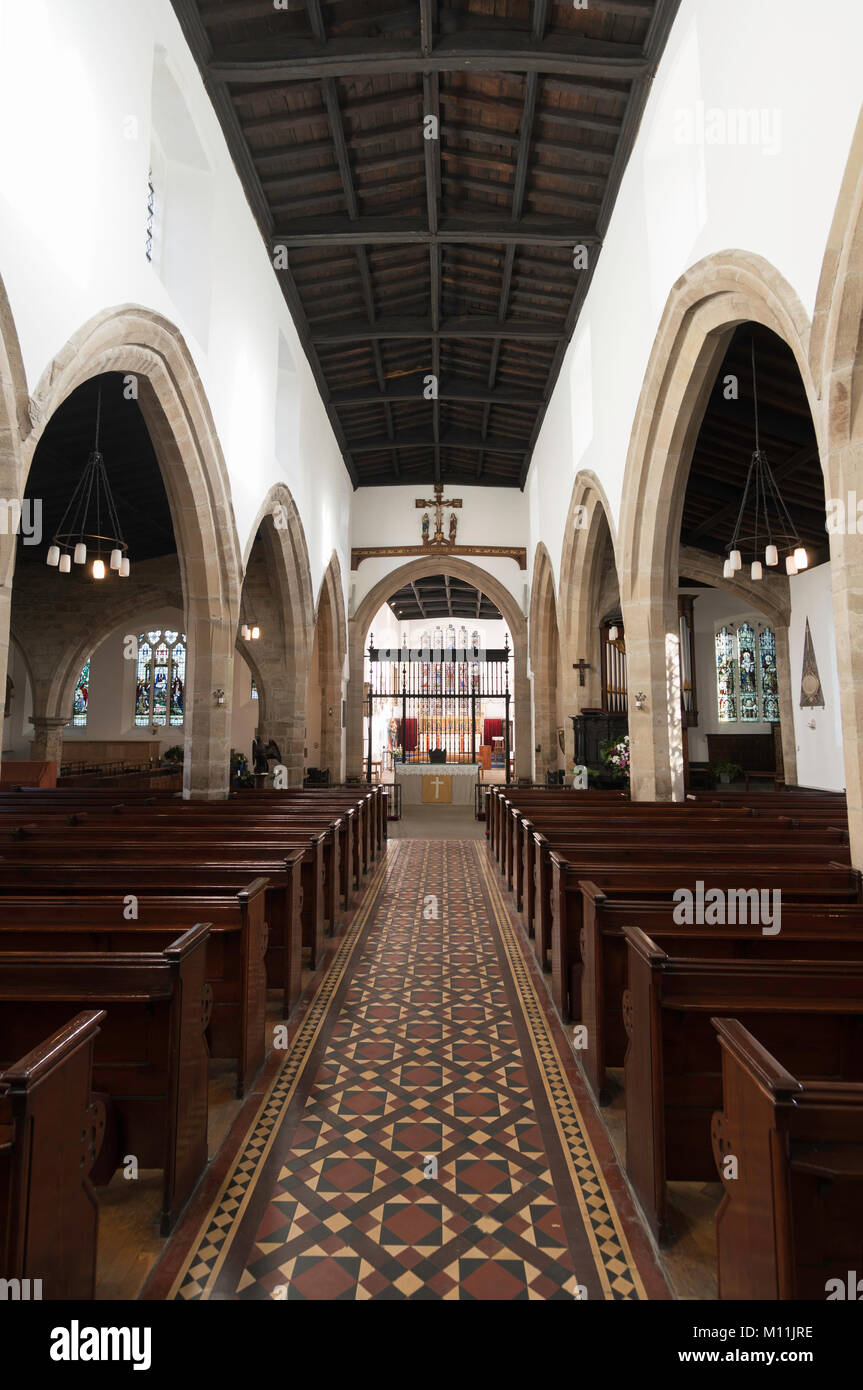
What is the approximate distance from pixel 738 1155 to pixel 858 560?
273 centimetres

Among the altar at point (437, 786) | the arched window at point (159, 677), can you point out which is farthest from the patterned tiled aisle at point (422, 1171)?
the arched window at point (159, 677)

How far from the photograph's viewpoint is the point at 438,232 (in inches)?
323

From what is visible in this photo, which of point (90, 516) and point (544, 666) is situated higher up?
point (90, 516)

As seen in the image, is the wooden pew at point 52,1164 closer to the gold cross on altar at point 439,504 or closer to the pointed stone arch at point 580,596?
the pointed stone arch at point 580,596

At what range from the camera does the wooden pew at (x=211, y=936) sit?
2781 mm

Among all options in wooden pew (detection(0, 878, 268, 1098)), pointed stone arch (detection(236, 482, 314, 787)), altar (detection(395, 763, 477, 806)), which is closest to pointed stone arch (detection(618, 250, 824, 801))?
pointed stone arch (detection(236, 482, 314, 787))

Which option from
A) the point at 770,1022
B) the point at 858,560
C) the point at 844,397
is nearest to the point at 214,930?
the point at 770,1022

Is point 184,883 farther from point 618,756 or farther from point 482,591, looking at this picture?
point 482,591

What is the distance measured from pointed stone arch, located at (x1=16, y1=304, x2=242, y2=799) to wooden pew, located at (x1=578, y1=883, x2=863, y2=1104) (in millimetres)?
4221

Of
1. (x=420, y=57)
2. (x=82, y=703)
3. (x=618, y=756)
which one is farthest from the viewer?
(x=82, y=703)

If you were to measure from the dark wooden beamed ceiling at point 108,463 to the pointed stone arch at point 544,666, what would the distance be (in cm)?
654

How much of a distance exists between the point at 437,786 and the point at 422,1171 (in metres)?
11.2

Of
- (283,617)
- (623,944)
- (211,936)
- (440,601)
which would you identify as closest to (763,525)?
(283,617)
